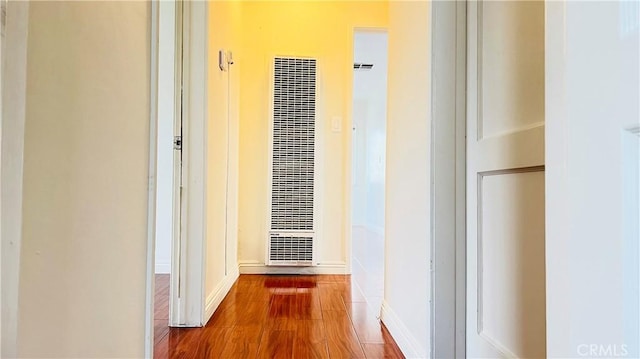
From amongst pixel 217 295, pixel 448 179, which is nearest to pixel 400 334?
pixel 448 179

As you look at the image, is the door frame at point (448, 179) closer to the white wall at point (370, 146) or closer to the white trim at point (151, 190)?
the white trim at point (151, 190)

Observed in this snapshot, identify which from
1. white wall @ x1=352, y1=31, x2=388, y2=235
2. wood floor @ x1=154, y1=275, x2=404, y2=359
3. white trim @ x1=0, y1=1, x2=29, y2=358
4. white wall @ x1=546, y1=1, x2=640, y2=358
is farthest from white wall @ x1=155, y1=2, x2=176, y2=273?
white wall @ x1=352, y1=31, x2=388, y2=235

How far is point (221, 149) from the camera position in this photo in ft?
6.92

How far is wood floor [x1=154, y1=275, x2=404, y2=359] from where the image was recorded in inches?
53.4

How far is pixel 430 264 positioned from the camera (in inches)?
44.3

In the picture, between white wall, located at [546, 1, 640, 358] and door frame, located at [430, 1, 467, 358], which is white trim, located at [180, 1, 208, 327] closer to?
door frame, located at [430, 1, 467, 358]

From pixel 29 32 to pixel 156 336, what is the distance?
4.23ft

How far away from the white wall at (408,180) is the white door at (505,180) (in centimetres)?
15

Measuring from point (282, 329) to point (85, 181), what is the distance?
1112mm

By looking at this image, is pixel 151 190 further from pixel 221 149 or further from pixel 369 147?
pixel 369 147

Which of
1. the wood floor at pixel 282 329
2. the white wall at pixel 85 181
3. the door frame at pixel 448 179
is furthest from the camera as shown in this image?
the wood floor at pixel 282 329

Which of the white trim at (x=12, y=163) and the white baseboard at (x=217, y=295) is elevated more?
the white trim at (x=12, y=163)

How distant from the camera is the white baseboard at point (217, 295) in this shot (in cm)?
169

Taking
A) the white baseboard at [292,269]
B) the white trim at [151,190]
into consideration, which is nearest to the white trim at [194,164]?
the white trim at [151,190]
